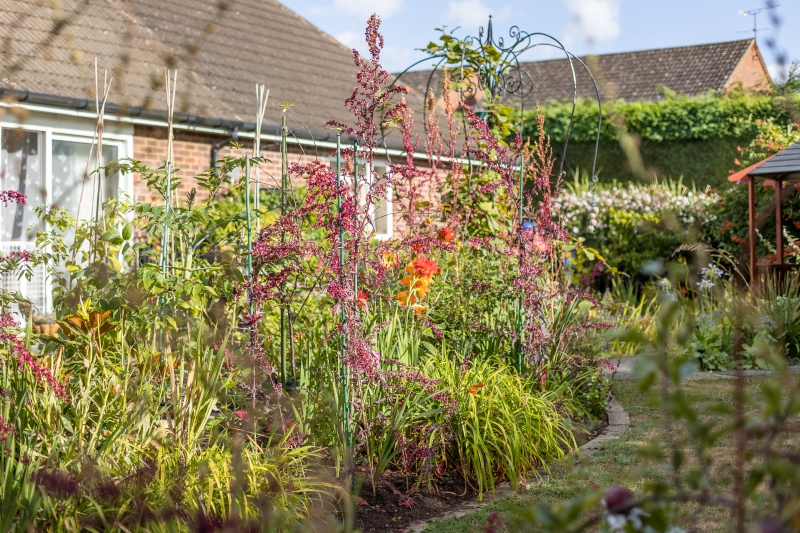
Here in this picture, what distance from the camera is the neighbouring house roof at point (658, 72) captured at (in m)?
27.0

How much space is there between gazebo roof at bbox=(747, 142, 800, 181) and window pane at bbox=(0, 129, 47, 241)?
8.09 metres

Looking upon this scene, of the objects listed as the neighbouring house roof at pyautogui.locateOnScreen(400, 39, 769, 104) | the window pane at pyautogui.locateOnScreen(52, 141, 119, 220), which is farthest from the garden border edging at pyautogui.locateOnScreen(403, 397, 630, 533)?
the neighbouring house roof at pyautogui.locateOnScreen(400, 39, 769, 104)

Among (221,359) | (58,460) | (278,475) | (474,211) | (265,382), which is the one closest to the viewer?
(58,460)

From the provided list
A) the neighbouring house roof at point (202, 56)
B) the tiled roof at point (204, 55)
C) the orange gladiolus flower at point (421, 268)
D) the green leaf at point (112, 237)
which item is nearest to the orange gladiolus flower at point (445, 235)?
the orange gladiolus flower at point (421, 268)

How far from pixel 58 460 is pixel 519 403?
2256 mm

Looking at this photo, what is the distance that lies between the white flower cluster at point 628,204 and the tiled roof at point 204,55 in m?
4.24

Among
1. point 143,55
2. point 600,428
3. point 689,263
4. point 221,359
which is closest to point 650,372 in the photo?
point 221,359

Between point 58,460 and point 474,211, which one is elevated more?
point 474,211

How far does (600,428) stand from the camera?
5160 mm

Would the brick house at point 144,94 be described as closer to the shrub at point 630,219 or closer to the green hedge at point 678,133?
the shrub at point 630,219

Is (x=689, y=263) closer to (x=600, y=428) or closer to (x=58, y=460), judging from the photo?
(x=600, y=428)

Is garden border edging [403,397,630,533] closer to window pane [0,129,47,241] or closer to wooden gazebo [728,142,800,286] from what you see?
wooden gazebo [728,142,800,286]

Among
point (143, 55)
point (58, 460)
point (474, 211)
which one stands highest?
point (143, 55)

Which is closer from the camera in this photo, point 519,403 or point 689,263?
point 519,403
